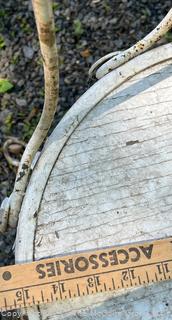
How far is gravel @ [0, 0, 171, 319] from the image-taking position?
2.24 metres

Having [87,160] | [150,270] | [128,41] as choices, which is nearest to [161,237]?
[150,270]

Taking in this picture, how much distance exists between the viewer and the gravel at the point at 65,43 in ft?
7.36

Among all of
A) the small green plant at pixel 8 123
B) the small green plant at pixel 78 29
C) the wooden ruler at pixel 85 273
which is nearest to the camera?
the wooden ruler at pixel 85 273

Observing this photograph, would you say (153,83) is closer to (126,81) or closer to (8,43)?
(126,81)

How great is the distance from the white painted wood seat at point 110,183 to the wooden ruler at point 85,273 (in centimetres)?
3

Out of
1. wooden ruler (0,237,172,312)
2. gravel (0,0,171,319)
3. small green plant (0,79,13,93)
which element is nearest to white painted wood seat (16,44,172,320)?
wooden ruler (0,237,172,312)

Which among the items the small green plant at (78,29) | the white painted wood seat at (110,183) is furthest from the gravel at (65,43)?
the white painted wood seat at (110,183)

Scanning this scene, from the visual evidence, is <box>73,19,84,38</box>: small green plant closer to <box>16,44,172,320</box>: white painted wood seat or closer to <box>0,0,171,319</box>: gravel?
<box>0,0,171,319</box>: gravel

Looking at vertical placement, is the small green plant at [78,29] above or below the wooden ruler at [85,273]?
above

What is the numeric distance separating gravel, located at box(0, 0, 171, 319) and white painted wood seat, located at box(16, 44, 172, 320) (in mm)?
742

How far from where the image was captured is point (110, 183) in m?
1.42

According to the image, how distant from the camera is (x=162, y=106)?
4.84ft

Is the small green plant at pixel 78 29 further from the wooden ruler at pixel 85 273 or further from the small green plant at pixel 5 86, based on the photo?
the wooden ruler at pixel 85 273

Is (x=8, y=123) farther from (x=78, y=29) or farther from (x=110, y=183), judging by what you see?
(x=110, y=183)
